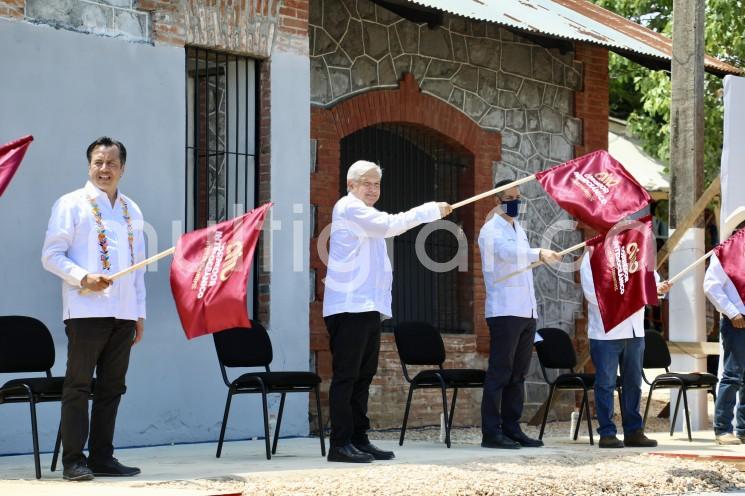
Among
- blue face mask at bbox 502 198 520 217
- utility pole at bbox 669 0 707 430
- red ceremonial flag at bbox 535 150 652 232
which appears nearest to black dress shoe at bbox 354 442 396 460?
red ceremonial flag at bbox 535 150 652 232

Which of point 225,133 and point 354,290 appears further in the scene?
point 225,133

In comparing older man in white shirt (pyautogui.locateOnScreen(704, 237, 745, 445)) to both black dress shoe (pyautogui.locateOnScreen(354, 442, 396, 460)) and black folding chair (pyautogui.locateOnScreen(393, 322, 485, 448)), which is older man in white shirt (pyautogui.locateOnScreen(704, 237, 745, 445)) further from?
black dress shoe (pyautogui.locateOnScreen(354, 442, 396, 460))

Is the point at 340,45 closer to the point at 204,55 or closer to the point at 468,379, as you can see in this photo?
the point at 204,55

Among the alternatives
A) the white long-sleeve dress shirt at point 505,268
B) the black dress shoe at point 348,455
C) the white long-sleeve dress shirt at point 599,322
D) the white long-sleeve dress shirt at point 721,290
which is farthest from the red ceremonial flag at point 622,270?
the black dress shoe at point 348,455

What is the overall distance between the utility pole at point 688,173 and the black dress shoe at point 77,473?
6366 millimetres

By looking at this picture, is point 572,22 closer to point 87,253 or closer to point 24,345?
point 24,345

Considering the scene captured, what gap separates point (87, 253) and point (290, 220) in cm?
343

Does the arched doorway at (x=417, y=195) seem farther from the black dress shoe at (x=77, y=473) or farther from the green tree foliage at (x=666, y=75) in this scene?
the green tree foliage at (x=666, y=75)

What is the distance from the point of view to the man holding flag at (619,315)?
9.61 meters

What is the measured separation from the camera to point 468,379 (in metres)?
10.1

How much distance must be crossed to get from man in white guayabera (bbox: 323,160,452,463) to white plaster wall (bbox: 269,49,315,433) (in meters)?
2.17

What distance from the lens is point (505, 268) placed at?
31.7 feet

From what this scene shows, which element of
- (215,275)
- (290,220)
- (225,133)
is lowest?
(215,275)

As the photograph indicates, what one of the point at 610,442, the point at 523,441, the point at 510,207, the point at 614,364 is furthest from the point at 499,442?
the point at 510,207
